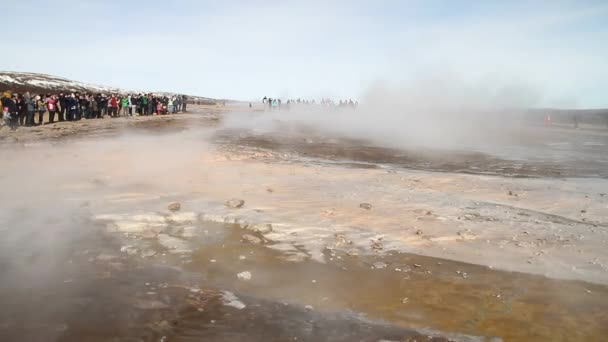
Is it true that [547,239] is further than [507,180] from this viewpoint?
No

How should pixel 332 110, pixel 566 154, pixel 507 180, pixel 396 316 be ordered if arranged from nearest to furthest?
pixel 396 316
pixel 507 180
pixel 566 154
pixel 332 110

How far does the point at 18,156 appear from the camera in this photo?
12258 mm

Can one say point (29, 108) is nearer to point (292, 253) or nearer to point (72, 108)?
point (72, 108)

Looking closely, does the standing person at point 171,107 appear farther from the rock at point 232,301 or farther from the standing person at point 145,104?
the rock at point 232,301

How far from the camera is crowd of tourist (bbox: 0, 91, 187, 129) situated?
18344mm

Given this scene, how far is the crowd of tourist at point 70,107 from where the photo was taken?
722 inches

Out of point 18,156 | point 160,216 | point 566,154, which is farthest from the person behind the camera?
point 566,154

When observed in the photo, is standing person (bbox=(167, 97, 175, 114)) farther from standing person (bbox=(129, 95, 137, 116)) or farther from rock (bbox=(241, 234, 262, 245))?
rock (bbox=(241, 234, 262, 245))

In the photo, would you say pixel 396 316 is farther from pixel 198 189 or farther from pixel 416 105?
pixel 416 105

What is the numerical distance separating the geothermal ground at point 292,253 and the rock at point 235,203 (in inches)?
1.4

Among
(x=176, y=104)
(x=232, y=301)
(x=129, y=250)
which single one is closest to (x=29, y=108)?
(x=176, y=104)

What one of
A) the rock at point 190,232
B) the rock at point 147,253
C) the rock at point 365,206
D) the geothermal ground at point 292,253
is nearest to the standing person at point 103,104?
the geothermal ground at point 292,253

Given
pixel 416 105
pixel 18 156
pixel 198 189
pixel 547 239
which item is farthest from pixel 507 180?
pixel 416 105

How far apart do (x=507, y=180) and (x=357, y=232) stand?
618 centimetres
